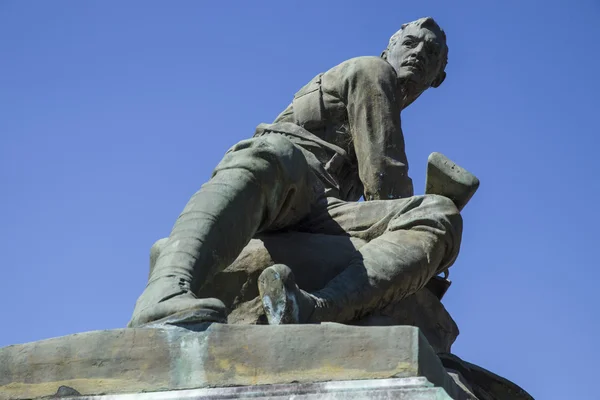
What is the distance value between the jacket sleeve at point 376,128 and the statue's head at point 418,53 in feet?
1.12

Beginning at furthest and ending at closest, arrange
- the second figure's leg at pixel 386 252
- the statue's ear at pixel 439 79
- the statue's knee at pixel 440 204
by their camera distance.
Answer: the statue's ear at pixel 439 79 → the statue's knee at pixel 440 204 → the second figure's leg at pixel 386 252

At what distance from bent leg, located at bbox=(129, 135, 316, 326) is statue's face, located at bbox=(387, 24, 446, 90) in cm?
138

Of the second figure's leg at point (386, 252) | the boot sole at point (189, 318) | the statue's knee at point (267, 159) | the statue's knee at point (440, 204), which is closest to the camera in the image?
the boot sole at point (189, 318)

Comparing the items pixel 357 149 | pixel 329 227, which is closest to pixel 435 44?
pixel 357 149

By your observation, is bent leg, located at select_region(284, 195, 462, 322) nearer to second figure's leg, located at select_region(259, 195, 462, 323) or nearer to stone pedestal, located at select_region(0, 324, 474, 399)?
second figure's leg, located at select_region(259, 195, 462, 323)

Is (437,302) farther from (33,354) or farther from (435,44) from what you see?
(33,354)

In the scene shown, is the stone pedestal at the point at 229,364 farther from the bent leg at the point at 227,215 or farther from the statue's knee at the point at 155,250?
the statue's knee at the point at 155,250

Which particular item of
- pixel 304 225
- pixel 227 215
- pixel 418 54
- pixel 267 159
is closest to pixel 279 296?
pixel 227 215

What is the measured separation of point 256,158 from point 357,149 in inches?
45.9

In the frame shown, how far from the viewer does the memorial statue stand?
520 cm

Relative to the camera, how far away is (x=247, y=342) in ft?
15.5

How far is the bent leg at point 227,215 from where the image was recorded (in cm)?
507

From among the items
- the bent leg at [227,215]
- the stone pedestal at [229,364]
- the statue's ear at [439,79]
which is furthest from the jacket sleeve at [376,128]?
the stone pedestal at [229,364]

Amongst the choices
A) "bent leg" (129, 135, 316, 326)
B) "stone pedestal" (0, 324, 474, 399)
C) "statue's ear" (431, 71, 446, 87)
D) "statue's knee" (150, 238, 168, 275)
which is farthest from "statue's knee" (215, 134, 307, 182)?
"statue's ear" (431, 71, 446, 87)
